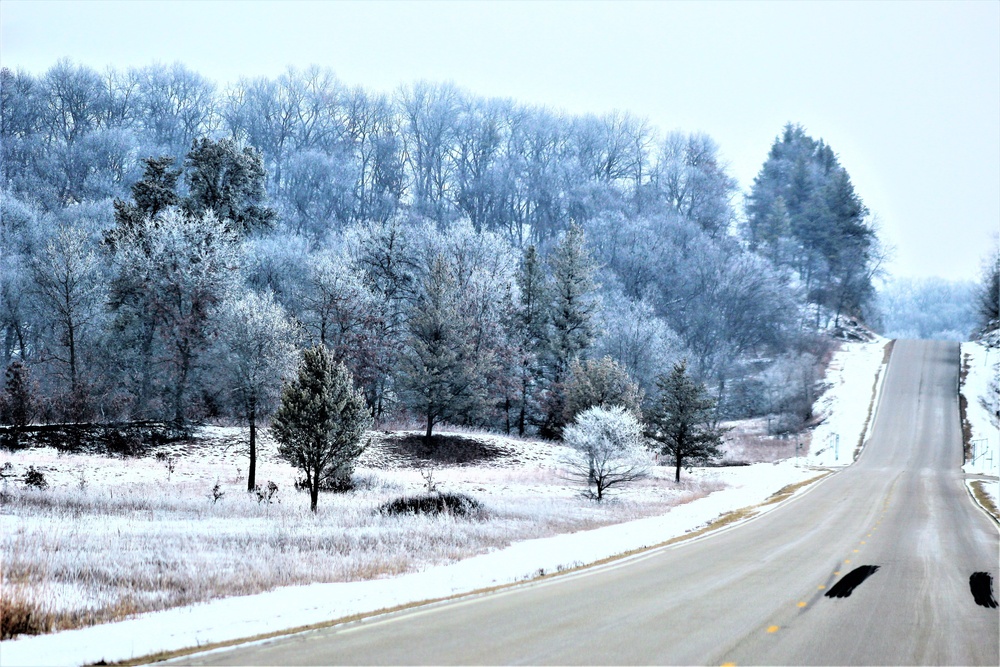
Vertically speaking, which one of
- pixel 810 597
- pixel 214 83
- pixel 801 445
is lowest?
pixel 801 445

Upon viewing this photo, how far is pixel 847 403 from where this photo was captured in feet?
235

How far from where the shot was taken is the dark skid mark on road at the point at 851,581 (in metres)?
13.1

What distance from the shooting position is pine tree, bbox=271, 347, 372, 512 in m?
25.9

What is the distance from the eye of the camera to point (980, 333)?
95.4 metres

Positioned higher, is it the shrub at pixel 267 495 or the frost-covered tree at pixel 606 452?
the frost-covered tree at pixel 606 452

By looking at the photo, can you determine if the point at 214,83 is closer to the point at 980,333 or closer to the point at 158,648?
the point at 158,648

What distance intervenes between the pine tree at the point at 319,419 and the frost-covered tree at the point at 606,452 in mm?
11026

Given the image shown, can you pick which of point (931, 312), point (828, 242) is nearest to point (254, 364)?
point (828, 242)

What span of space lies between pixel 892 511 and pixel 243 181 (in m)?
47.8

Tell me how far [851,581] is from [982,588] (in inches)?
94.7

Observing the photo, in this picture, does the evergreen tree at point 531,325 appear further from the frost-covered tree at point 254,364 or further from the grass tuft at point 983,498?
the grass tuft at point 983,498

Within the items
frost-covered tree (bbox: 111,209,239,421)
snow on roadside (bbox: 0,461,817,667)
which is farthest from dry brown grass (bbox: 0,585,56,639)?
frost-covered tree (bbox: 111,209,239,421)

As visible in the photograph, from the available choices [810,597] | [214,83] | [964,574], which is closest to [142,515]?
[810,597]

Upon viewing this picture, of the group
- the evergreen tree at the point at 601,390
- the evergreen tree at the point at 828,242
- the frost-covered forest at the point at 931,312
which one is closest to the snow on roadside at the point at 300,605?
the evergreen tree at the point at 601,390
